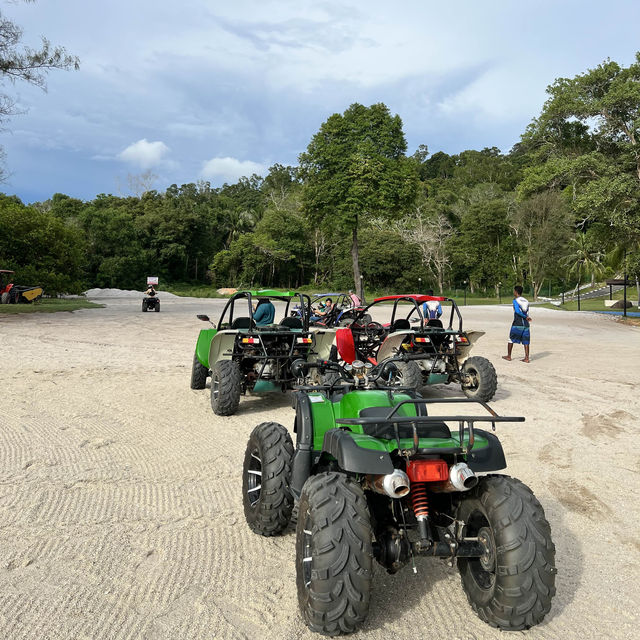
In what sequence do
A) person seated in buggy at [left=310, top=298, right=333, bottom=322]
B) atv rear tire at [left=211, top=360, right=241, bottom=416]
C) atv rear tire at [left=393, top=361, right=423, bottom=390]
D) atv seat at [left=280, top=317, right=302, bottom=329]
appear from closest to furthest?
1. atv rear tire at [left=211, top=360, right=241, bottom=416]
2. atv rear tire at [left=393, top=361, right=423, bottom=390]
3. atv seat at [left=280, top=317, right=302, bottom=329]
4. person seated in buggy at [left=310, top=298, right=333, bottom=322]

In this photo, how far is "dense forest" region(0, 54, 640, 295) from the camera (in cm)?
2425

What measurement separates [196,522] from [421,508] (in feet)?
5.93

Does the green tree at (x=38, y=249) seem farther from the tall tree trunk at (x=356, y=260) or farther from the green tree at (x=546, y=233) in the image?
the green tree at (x=546, y=233)

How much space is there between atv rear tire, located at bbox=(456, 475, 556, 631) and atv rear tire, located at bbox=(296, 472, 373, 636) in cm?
58

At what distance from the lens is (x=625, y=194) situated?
68.9 ft

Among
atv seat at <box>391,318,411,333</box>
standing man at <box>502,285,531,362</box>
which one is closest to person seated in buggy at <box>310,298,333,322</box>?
Result: standing man at <box>502,285,531,362</box>

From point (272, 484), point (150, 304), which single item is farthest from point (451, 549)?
point (150, 304)

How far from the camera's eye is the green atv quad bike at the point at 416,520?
2.37 meters

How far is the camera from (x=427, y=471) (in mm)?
2578

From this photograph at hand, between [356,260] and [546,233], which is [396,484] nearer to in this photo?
[356,260]

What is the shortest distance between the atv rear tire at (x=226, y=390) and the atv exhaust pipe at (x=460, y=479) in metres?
4.22

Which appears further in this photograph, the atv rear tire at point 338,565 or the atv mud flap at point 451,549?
the atv mud flap at point 451,549

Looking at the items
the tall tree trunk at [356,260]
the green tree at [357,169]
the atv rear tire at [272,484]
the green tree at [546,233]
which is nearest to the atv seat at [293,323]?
the atv rear tire at [272,484]

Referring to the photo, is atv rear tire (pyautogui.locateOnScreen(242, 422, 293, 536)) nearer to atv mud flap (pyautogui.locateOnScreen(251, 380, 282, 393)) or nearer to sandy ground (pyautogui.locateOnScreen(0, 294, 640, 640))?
sandy ground (pyautogui.locateOnScreen(0, 294, 640, 640))
